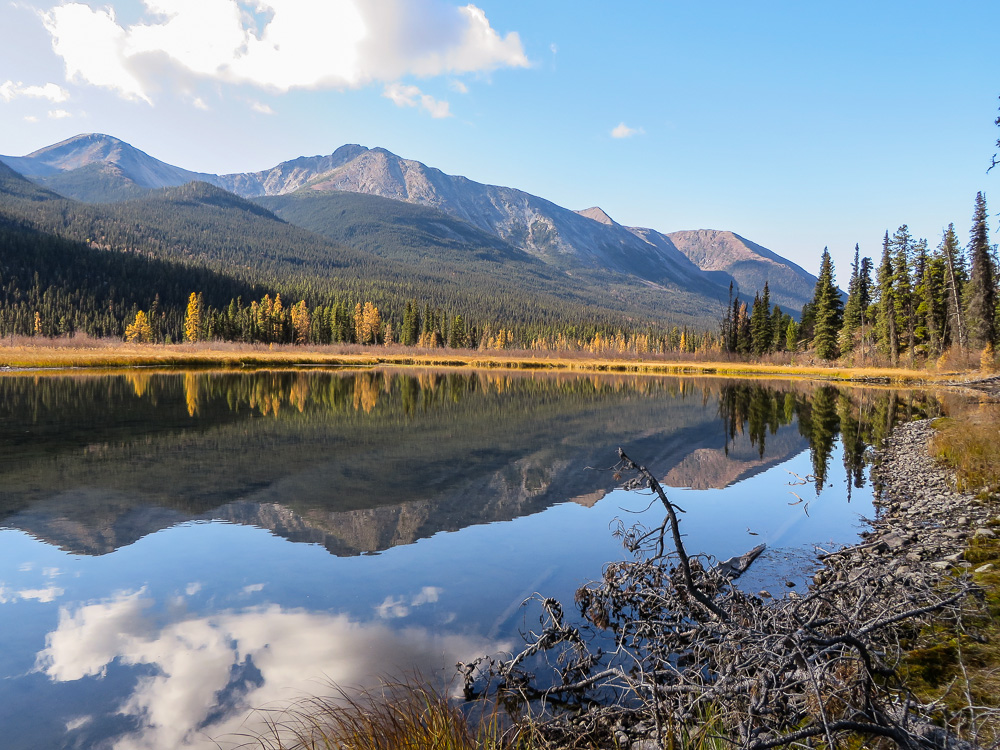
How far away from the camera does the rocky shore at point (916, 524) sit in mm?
8734

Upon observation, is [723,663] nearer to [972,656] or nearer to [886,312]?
[972,656]

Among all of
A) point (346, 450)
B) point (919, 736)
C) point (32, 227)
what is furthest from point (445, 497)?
point (32, 227)

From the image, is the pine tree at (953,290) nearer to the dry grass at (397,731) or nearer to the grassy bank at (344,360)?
the grassy bank at (344,360)

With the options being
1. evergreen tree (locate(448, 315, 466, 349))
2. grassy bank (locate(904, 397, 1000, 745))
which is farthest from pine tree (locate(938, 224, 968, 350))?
evergreen tree (locate(448, 315, 466, 349))

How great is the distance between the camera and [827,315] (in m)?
87.4

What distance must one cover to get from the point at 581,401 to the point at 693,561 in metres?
35.7

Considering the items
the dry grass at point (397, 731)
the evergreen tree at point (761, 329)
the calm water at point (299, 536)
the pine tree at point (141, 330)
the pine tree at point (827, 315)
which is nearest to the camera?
the dry grass at point (397, 731)

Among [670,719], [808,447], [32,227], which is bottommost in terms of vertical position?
[808,447]

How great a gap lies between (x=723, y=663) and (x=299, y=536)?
366 inches

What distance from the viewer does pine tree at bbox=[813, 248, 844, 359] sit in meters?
87.7

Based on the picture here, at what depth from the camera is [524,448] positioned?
24.6 metres

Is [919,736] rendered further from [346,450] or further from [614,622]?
[346,450]

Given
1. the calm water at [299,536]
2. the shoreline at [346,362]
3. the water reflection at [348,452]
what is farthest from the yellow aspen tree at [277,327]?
the calm water at [299,536]

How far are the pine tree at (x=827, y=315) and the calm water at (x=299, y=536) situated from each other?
6423cm
